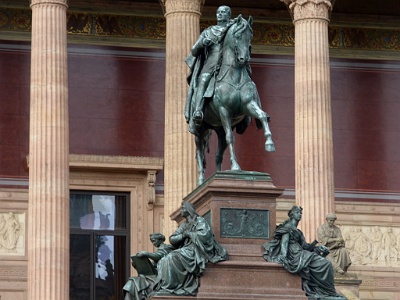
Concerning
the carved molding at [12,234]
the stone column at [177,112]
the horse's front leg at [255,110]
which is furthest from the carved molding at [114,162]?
the horse's front leg at [255,110]

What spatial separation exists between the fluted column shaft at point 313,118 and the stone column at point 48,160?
5886 millimetres

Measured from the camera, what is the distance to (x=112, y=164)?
37.8 meters

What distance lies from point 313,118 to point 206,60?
16.4 m

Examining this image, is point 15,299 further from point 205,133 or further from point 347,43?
point 205,133

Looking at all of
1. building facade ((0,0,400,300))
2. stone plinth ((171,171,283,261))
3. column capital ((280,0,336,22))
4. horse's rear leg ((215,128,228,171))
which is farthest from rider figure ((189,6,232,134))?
column capital ((280,0,336,22))

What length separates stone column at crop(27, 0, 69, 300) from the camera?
3238 cm

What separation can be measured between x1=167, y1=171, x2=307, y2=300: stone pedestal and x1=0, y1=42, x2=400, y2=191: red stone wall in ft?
65.9

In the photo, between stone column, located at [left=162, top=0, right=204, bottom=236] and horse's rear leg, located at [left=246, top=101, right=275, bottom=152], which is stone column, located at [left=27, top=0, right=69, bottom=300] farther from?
horse's rear leg, located at [left=246, top=101, right=275, bottom=152]

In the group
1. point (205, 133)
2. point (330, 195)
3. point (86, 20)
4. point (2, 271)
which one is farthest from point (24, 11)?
point (205, 133)

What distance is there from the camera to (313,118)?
34.8m

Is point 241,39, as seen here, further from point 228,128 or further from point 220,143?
point 220,143

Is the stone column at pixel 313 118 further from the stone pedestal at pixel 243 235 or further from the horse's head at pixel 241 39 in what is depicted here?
the stone pedestal at pixel 243 235

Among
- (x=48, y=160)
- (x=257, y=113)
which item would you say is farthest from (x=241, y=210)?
(x=48, y=160)

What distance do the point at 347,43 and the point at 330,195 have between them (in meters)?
8.12
